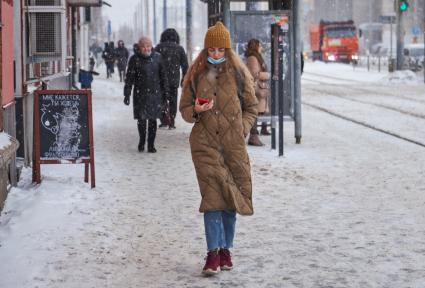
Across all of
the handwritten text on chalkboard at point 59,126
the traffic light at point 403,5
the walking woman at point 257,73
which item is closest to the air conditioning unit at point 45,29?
the handwritten text on chalkboard at point 59,126

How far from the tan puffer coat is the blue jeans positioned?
0.10 meters

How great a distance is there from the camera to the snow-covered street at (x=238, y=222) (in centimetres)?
620

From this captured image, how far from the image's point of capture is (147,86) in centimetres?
1298

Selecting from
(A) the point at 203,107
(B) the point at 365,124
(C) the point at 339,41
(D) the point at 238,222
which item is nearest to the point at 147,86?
(D) the point at 238,222

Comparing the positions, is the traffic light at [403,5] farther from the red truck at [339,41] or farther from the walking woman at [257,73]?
the red truck at [339,41]

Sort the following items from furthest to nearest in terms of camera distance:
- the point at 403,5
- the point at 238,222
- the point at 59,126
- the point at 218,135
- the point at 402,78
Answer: the point at 402,78
the point at 403,5
the point at 59,126
the point at 238,222
the point at 218,135

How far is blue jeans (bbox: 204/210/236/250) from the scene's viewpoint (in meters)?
6.22

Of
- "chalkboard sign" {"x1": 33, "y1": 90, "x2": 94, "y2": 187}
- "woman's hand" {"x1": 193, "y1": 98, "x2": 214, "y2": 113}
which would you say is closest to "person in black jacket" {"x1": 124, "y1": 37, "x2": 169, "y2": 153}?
"chalkboard sign" {"x1": 33, "y1": 90, "x2": 94, "y2": 187}

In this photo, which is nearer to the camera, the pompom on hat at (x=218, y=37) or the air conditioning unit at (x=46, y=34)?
the pompom on hat at (x=218, y=37)

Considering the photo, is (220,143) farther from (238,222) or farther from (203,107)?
(238,222)

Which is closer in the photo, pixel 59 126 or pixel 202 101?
pixel 202 101

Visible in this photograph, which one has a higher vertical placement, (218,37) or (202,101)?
(218,37)

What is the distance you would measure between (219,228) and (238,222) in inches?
74.0

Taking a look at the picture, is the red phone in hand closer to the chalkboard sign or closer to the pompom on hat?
the pompom on hat
